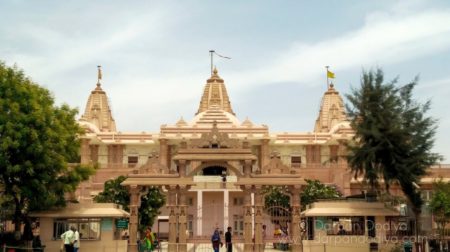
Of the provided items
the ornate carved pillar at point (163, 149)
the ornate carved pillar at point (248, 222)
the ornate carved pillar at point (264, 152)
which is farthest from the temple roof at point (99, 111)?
the ornate carved pillar at point (248, 222)

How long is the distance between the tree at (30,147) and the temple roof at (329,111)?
47050mm

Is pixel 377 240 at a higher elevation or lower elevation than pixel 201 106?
lower

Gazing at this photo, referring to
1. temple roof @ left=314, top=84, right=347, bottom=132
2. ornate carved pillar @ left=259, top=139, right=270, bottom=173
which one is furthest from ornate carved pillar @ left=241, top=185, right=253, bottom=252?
temple roof @ left=314, top=84, right=347, bottom=132

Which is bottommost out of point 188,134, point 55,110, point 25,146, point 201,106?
point 25,146

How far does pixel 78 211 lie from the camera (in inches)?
1155

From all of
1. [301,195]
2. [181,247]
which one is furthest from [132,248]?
[301,195]

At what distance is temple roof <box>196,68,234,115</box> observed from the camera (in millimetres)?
76438

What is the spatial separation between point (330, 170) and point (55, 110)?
31493 mm

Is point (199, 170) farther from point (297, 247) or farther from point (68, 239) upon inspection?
point (68, 239)

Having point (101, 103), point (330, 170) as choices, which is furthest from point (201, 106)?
point (330, 170)

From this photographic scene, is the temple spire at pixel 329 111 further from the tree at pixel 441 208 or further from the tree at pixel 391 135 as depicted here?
the tree at pixel 391 135

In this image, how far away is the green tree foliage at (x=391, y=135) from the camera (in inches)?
1078

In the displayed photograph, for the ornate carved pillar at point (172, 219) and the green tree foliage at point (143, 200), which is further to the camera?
the green tree foliage at point (143, 200)

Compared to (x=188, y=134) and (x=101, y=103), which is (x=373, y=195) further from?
(x=101, y=103)
